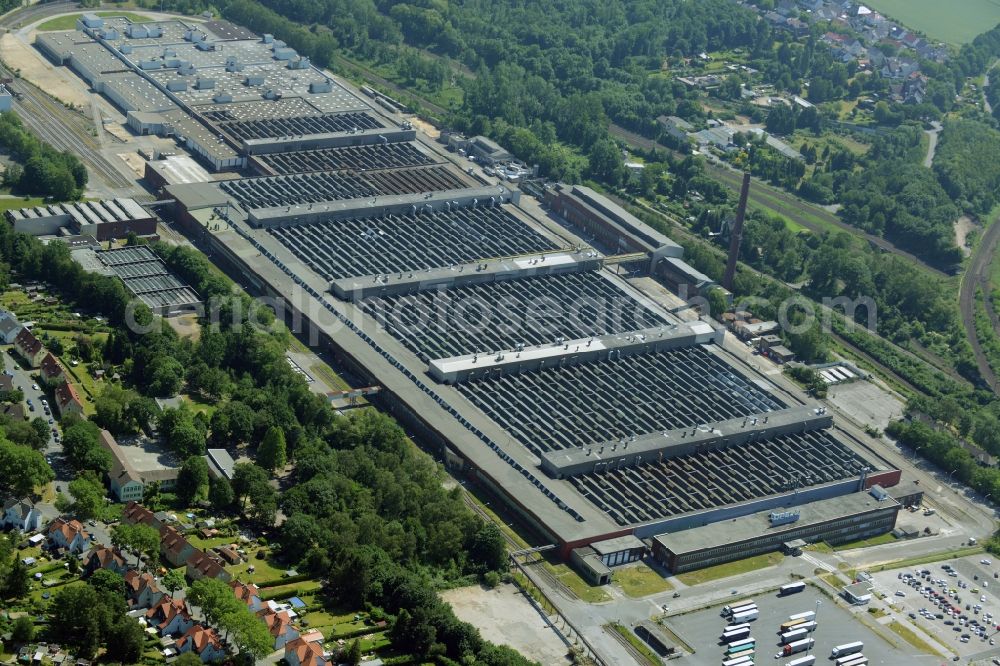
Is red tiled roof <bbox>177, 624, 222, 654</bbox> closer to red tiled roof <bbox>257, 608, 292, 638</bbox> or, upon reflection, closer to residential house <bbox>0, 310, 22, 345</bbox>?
red tiled roof <bbox>257, 608, 292, 638</bbox>

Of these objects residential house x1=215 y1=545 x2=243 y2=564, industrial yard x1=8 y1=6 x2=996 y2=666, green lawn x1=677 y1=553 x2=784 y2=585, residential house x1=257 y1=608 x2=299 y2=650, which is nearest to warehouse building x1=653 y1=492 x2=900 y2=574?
industrial yard x1=8 y1=6 x2=996 y2=666

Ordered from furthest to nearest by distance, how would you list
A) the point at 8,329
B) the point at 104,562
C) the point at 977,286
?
1. the point at 977,286
2. the point at 8,329
3. the point at 104,562

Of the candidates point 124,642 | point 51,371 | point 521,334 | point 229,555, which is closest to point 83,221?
point 51,371

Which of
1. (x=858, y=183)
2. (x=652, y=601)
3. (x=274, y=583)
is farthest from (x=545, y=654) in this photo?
(x=858, y=183)

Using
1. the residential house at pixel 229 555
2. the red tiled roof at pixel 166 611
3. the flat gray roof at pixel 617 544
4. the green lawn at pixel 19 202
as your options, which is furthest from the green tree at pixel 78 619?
the green lawn at pixel 19 202

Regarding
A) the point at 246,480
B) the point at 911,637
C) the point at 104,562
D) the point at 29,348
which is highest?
the point at 911,637

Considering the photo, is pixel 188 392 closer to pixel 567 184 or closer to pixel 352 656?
pixel 352 656

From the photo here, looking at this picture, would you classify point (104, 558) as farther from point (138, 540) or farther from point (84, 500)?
point (84, 500)
